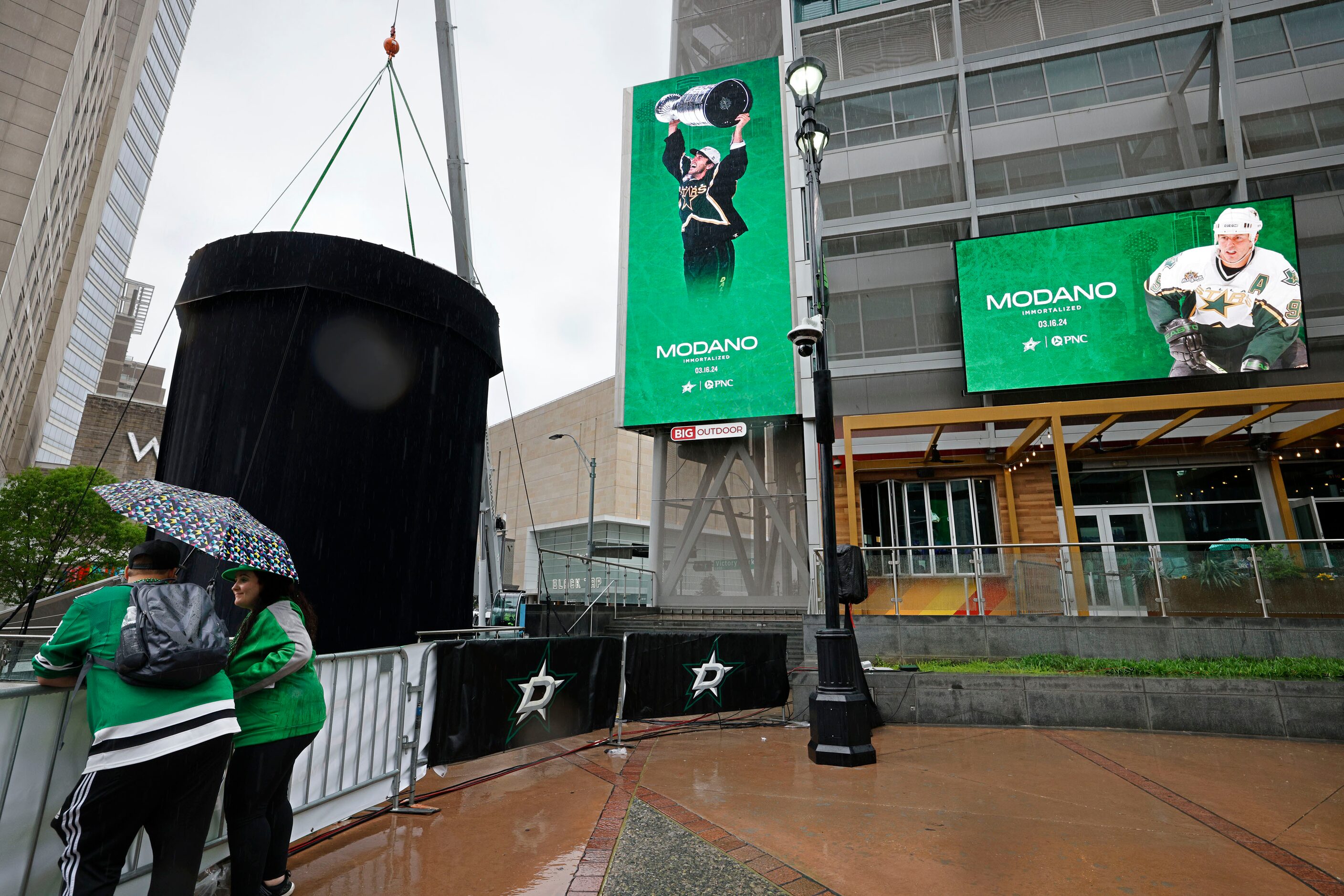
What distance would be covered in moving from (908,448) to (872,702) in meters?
11.6

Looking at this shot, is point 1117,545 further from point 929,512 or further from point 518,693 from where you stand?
point 518,693

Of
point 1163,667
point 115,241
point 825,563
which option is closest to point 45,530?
point 825,563

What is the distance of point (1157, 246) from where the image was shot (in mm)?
18656

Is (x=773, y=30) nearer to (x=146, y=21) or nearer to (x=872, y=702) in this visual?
(x=872, y=702)

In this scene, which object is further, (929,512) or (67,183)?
(67,183)

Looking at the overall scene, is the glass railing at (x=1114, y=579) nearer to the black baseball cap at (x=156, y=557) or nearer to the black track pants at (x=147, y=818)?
the black track pants at (x=147, y=818)

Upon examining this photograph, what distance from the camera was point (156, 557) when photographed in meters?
2.84

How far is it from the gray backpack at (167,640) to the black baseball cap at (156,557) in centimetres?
18

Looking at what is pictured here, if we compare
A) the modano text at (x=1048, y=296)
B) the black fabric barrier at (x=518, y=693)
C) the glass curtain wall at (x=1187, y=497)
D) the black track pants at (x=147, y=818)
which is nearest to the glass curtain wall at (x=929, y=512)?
the glass curtain wall at (x=1187, y=497)

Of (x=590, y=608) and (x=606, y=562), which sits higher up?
(x=606, y=562)

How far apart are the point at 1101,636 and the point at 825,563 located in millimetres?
6569

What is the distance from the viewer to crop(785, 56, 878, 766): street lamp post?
7.17m

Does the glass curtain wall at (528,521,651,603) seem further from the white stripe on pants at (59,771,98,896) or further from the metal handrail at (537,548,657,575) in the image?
the white stripe on pants at (59,771,98,896)

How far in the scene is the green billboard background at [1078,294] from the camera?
1809 cm
